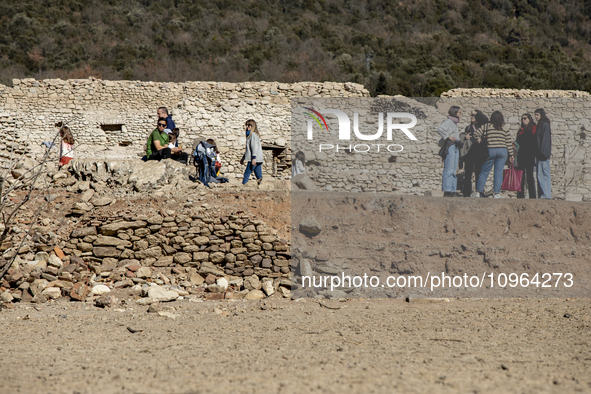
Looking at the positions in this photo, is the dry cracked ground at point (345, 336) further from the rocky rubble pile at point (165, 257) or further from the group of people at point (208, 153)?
the group of people at point (208, 153)

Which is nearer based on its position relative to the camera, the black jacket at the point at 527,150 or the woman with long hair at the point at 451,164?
the woman with long hair at the point at 451,164

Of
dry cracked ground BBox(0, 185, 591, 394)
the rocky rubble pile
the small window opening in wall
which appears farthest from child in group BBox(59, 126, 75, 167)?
the small window opening in wall

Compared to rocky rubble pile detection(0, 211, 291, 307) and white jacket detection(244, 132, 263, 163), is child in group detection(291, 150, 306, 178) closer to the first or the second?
white jacket detection(244, 132, 263, 163)

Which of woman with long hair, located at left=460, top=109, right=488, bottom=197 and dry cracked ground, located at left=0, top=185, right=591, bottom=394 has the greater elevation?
woman with long hair, located at left=460, top=109, right=488, bottom=197

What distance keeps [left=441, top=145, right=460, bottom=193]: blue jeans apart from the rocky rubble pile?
3.80m

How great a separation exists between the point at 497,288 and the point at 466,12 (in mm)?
26005

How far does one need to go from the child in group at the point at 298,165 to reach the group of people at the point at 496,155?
305 centimetres

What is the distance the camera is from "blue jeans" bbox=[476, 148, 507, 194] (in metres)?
8.36

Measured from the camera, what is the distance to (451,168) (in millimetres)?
9062

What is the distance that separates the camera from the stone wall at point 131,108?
12234 mm

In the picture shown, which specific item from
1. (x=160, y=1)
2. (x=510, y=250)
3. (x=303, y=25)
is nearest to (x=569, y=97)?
(x=510, y=250)

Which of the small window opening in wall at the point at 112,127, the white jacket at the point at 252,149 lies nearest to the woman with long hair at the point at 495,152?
the white jacket at the point at 252,149

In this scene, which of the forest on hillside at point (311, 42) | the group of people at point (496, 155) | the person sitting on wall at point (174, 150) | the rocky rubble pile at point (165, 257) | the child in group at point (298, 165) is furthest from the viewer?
the forest on hillside at point (311, 42)

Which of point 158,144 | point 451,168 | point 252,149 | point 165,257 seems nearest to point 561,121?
point 451,168
